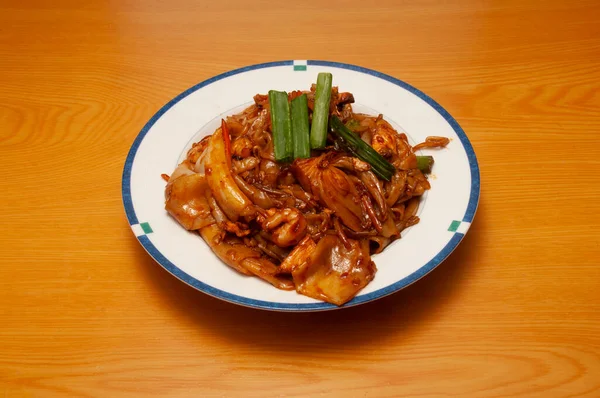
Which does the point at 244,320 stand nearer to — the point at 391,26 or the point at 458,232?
the point at 458,232

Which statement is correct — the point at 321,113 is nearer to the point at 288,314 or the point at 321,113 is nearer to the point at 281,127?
the point at 281,127

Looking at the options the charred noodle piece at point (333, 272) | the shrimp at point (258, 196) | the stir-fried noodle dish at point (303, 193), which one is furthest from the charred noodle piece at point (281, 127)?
the charred noodle piece at point (333, 272)

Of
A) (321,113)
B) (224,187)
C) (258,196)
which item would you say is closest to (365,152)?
(321,113)

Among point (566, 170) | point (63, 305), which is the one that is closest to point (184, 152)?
point (63, 305)

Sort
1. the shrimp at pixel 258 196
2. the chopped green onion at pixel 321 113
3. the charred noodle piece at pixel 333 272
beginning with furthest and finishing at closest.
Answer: the chopped green onion at pixel 321 113 → the shrimp at pixel 258 196 → the charred noodle piece at pixel 333 272

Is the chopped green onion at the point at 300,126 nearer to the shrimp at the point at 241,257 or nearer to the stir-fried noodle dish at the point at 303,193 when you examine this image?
the stir-fried noodle dish at the point at 303,193

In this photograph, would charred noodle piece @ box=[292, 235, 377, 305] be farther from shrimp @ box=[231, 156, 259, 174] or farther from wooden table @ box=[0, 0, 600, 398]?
shrimp @ box=[231, 156, 259, 174]
